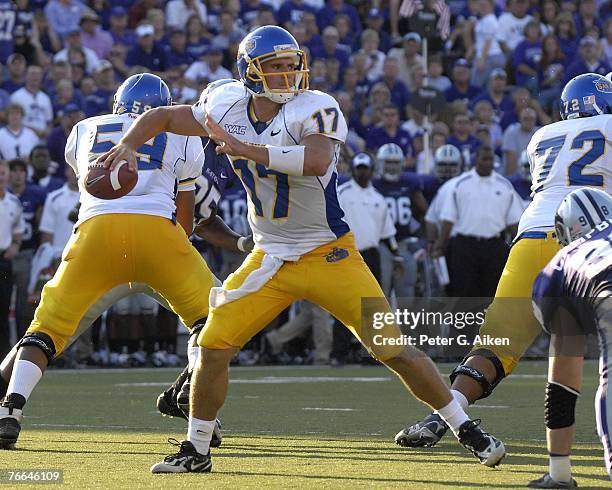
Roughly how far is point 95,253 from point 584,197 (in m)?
2.75

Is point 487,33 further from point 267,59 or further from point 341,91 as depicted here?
point 267,59

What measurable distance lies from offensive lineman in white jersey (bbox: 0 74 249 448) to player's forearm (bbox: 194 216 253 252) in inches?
0.9

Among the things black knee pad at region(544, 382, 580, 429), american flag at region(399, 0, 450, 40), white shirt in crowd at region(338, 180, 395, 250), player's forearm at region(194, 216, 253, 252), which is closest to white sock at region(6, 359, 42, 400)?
player's forearm at region(194, 216, 253, 252)

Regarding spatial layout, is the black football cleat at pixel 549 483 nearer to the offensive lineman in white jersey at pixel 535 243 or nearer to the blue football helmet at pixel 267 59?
the offensive lineman in white jersey at pixel 535 243

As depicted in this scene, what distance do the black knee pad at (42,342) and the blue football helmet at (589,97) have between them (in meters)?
2.90

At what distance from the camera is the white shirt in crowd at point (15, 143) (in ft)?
46.2

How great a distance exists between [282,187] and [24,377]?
5.49 ft

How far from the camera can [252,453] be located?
659 cm

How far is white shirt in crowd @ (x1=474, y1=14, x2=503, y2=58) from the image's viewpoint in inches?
710

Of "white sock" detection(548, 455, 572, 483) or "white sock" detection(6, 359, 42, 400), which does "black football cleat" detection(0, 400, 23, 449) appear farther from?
"white sock" detection(548, 455, 572, 483)

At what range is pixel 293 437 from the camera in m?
7.21

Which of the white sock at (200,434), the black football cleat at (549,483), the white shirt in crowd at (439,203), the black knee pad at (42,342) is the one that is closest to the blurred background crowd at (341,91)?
the white shirt in crowd at (439,203)

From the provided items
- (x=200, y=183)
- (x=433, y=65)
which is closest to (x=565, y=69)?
(x=433, y=65)

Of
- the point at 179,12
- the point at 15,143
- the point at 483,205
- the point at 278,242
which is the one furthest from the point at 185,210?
the point at 179,12
